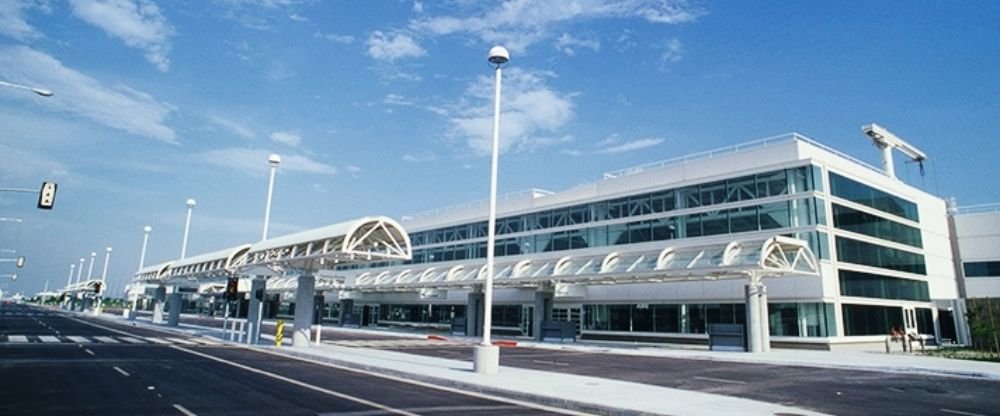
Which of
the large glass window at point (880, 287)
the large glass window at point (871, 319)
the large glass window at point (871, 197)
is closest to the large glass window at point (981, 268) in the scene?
the large glass window at point (880, 287)

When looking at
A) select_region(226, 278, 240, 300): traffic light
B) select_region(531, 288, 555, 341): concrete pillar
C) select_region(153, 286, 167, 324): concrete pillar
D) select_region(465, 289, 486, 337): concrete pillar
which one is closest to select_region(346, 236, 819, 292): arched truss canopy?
select_region(531, 288, 555, 341): concrete pillar

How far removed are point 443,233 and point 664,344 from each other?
98.7 ft

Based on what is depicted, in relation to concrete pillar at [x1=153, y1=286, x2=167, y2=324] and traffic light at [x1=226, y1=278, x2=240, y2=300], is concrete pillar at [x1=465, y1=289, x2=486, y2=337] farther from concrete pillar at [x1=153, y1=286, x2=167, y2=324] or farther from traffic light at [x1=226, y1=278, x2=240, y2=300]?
concrete pillar at [x1=153, y1=286, x2=167, y2=324]

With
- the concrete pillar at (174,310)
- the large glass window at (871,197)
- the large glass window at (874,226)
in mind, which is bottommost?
the concrete pillar at (174,310)

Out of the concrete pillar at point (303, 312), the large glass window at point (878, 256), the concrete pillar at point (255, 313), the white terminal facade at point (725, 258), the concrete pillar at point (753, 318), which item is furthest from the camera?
the large glass window at point (878, 256)

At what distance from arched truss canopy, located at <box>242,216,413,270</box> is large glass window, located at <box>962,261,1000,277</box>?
4515 cm

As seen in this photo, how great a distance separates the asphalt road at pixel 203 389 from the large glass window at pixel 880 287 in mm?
29075

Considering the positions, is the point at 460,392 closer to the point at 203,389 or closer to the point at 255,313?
the point at 203,389

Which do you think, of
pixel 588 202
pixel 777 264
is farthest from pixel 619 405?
pixel 588 202

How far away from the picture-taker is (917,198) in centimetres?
4369

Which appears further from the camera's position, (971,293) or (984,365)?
(971,293)

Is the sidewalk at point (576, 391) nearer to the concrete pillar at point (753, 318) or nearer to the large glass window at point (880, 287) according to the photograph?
the concrete pillar at point (753, 318)

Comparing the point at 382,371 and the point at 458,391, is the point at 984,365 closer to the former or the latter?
the point at 458,391

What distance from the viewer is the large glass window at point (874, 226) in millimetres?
34531
